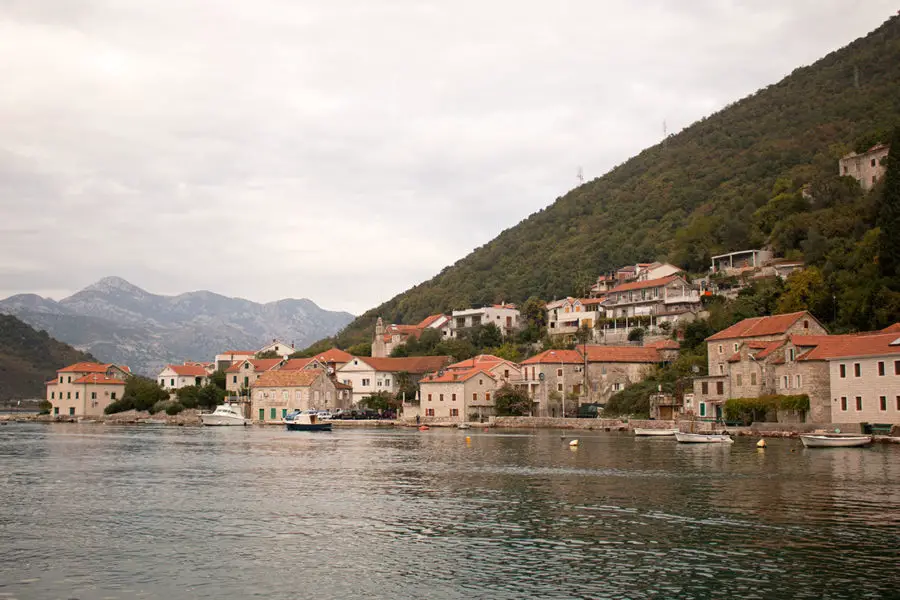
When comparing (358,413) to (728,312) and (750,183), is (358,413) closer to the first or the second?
(728,312)

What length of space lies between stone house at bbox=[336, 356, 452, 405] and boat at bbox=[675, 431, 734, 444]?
46.4m

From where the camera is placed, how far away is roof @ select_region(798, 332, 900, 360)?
165 ft

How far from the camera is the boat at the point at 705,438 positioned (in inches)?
2140

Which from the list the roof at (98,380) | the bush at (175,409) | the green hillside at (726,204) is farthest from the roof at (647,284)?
the roof at (98,380)

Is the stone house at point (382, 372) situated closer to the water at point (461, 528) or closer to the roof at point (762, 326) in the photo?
the roof at point (762, 326)

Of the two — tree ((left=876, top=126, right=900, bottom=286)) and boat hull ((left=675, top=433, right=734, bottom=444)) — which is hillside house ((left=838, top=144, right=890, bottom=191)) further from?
boat hull ((left=675, top=433, right=734, bottom=444))

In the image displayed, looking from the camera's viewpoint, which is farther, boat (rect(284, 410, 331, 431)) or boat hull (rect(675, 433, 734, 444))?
boat (rect(284, 410, 331, 431))

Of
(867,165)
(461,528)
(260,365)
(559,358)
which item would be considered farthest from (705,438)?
(260,365)

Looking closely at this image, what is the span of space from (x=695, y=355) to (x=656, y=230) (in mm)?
60198

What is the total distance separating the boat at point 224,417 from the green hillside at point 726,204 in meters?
38.4

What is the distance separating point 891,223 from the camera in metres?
59.5

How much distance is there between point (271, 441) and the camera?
2635 inches

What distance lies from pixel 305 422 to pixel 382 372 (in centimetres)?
1657

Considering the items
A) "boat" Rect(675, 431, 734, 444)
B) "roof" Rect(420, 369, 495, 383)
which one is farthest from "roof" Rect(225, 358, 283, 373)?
"boat" Rect(675, 431, 734, 444)
